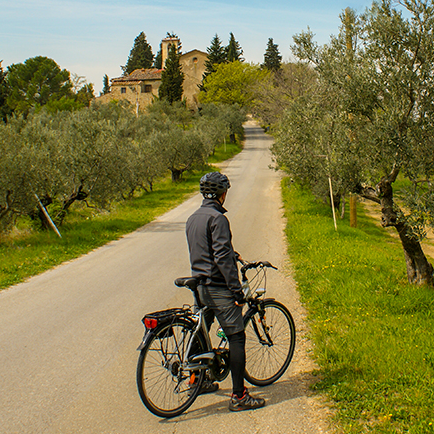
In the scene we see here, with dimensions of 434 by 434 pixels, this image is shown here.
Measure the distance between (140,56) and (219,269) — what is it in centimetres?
11532

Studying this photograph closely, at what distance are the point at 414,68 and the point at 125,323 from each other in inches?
243

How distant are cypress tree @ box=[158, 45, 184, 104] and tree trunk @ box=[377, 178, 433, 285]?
68.4 meters

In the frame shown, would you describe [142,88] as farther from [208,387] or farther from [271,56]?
[208,387]

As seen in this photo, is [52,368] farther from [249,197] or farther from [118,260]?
[249,197]

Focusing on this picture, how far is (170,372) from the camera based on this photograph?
13.2ft

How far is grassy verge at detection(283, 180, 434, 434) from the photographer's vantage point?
3.92 metres

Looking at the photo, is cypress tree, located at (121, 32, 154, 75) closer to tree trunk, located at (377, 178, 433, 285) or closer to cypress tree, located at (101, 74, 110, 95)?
cypress tree, located at (101, 74, 110, 95)

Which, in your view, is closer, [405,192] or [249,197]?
[405,192]

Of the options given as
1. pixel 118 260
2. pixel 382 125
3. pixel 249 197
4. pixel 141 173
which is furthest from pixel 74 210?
pixel 382 125

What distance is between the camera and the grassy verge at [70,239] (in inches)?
400

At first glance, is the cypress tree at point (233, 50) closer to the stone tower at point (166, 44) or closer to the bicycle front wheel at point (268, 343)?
the stone tower at point (166, 44)

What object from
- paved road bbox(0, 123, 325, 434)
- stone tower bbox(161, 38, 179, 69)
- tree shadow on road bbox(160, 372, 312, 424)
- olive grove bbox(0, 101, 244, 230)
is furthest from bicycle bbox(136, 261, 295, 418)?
stone tower bbox(161, 38, 179, 69)

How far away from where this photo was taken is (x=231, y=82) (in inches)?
2995

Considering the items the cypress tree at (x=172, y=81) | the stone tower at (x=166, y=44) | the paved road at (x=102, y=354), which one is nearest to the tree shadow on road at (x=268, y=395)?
the paved road at (x=102, y=354)
